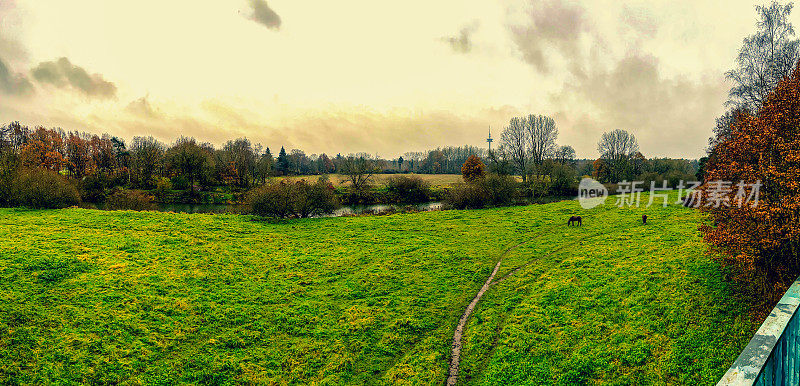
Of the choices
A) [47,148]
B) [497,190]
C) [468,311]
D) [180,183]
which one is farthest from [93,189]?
[468,311]

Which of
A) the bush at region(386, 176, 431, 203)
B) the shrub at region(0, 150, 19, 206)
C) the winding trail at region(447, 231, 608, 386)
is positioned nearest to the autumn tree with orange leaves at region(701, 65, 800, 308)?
the winding trail at region(447, 231, 608, 386)

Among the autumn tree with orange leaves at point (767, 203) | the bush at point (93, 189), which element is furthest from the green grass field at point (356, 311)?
the bush at point (93, 189)

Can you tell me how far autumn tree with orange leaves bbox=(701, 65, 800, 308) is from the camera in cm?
947

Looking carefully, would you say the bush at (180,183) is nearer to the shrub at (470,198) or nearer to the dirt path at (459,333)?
the shrub at (470,198)

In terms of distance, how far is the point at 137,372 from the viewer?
10.1 meters

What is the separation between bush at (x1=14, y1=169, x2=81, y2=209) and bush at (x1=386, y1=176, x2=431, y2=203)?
125 feet

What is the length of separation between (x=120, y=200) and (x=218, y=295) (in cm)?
3379

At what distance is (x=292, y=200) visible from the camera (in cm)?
3172

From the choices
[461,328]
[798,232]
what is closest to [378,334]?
[461,328]

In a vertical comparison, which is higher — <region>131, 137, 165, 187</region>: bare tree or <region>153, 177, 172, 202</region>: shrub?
<region>131, 137, 165, 187</region>: bare tree

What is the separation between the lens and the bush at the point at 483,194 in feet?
137

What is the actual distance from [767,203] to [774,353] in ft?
37.4

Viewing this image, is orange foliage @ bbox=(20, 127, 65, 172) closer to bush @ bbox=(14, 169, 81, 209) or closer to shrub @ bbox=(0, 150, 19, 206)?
shrub @ bbox=(0, 150, 19, 206)

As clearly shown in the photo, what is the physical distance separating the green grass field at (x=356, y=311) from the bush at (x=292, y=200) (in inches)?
332
